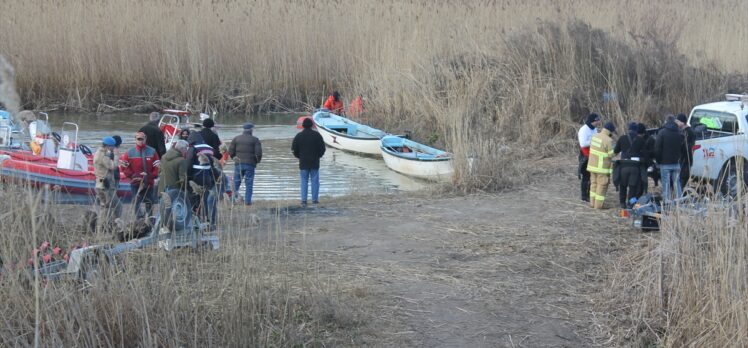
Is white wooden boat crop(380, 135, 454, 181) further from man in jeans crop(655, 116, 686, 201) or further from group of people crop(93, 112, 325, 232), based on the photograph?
man in jeans crop(655, 116, 686, 201)

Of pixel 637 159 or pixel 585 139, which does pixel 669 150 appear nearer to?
pixel 637 159

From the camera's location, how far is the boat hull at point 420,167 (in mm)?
16188

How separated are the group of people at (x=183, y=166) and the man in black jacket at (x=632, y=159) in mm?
4471

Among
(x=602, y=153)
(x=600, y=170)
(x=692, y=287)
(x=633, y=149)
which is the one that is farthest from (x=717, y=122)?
(x=692, y=287)

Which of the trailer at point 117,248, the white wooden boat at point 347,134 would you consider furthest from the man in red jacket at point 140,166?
the white wooden boat at point 347,134

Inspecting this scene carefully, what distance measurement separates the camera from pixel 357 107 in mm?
22266

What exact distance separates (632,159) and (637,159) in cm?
6

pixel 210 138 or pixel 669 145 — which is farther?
pixel 210 138

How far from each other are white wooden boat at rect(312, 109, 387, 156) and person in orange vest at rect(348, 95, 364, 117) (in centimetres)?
56

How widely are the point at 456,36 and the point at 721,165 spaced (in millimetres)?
10188

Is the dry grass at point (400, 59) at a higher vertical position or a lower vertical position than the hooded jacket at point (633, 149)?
higher

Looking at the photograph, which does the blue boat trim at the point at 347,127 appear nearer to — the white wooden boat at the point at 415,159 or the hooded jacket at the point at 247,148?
the white wooden boat at the point at 415,159

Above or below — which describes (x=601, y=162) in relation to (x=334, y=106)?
below

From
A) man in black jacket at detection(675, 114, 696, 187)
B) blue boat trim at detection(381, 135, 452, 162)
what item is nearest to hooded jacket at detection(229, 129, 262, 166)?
blue boat trim at detection(381, 135, 452, 162)
